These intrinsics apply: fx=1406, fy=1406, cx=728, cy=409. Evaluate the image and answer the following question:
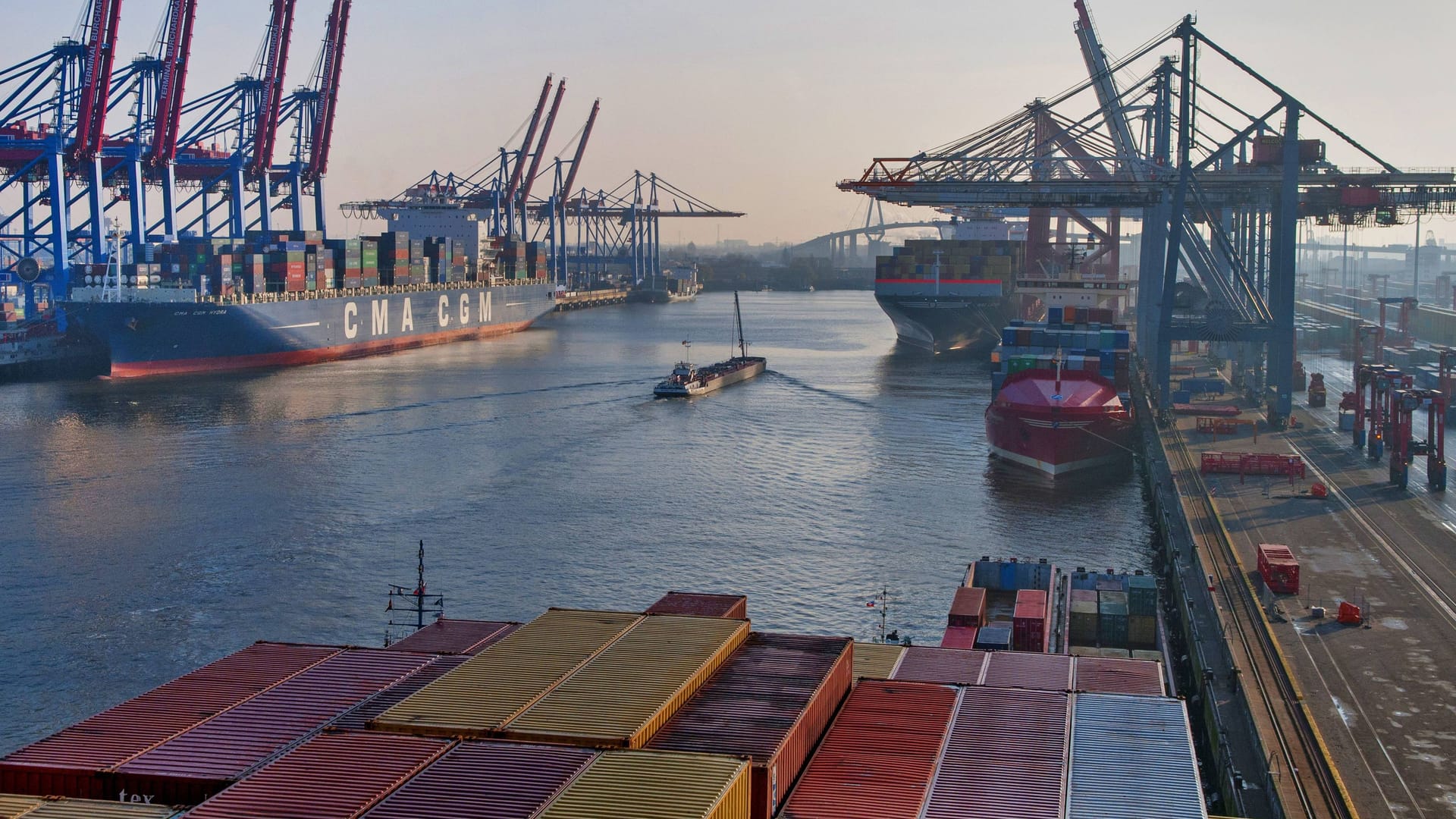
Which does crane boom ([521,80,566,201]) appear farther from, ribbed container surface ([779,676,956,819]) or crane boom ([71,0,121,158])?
ribbed container surface ([779,676,956,819])

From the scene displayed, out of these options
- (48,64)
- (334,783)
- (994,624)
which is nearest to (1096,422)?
(994,624)

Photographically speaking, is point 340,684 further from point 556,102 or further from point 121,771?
point 556,102

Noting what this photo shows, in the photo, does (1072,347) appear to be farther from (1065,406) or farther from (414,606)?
(414,606)

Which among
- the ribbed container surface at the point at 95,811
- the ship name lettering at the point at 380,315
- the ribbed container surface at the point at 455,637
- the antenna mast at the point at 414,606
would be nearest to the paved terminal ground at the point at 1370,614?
the ribbed container surface at the point at 455,637

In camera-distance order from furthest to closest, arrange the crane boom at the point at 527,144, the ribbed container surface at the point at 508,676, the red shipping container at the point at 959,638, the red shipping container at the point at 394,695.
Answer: the crane boom at the point at 527,144, the red shipping container at the point at 959,638, the red shipping container at the point at 394,695, the ribbed container surface at the point at 508,676

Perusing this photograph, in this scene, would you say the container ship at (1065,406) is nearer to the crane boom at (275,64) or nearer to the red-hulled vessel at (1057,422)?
the red-hulled vessel at (1057,422)
